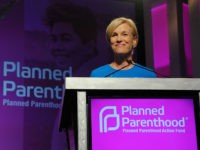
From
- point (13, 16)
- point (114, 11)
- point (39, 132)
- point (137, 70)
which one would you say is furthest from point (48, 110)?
point (137, 70)

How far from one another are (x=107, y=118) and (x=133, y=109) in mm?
68

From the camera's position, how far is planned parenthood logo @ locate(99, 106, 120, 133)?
1.06 m

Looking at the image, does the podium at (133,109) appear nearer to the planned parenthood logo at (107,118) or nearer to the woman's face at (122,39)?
the planned parenthood logo at (107,118)

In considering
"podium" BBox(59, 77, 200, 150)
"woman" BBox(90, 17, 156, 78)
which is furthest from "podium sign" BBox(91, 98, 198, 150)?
"woman" BBox(90, 17, 156, 78)

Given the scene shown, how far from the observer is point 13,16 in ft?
11.7

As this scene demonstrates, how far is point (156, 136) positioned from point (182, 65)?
2920 millimetres

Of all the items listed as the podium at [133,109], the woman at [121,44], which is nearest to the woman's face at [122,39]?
the woman at [121,44]

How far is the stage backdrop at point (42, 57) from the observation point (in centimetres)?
340

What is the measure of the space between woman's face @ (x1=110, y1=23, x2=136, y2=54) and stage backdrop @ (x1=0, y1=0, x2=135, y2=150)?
1392mm

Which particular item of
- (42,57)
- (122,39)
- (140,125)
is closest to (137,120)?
(140,125)

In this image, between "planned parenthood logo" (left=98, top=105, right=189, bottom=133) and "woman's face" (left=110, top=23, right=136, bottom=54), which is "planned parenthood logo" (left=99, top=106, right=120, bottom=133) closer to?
"planned parenthood logo" (left=98, top=105, right=189, bottom=133)

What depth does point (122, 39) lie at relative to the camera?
220 cm

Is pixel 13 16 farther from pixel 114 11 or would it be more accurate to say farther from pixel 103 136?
pixel 103 136

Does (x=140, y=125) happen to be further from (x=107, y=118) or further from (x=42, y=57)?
(x=42, y=57)
